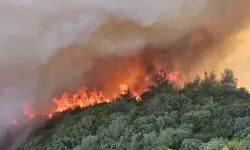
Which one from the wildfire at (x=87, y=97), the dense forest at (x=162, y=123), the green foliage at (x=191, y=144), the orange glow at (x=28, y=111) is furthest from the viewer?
the wildfire at (x=87, y=97)

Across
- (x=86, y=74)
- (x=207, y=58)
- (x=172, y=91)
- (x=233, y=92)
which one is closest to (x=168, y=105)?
(x=172, y=91)

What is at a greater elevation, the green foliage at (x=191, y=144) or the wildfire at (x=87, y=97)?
the wildfire at (x=87, y=97)

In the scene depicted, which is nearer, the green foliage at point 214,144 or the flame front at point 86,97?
the green foliage at point 214,144

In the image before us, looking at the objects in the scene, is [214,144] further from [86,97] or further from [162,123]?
[86,97]

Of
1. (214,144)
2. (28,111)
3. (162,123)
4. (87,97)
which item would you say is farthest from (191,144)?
(87,97)

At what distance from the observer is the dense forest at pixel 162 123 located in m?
17.0

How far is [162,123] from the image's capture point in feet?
61.7

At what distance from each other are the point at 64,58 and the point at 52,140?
500 cm

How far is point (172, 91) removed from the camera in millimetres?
23422

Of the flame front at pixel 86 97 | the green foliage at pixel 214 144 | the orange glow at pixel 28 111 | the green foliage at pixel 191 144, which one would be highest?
the flame front at pixel 86 97

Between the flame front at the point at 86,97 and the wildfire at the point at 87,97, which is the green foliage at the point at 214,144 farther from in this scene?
the flame front at the point at 86,97

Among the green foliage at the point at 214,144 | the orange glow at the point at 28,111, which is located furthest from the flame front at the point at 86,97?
the green foliage at the point at 214,144

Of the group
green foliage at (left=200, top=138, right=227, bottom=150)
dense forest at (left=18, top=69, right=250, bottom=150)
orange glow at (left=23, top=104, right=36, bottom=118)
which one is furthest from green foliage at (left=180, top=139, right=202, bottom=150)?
orange glow at (left=23, top=104, right=36, bottom=118)

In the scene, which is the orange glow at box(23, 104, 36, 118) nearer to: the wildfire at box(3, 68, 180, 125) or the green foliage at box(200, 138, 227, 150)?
the wildfire at box(3, 68, 180, 125)
